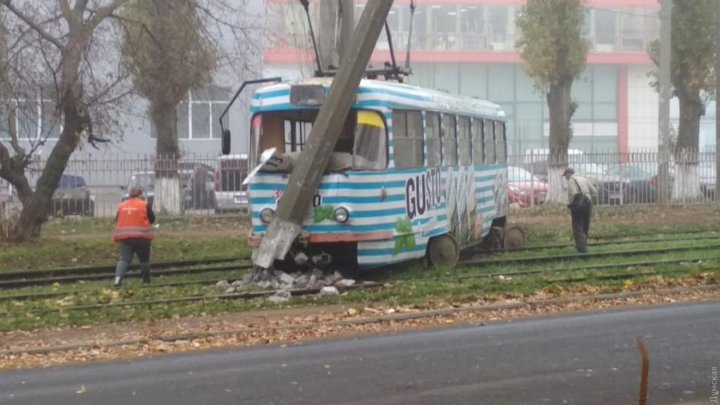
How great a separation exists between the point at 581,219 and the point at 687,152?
16072 mm

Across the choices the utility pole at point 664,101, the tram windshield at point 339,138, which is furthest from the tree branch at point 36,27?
the utility pole at point 664,101

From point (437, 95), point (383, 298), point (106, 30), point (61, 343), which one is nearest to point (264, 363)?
point (61, 343)

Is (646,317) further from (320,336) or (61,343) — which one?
(61,343)

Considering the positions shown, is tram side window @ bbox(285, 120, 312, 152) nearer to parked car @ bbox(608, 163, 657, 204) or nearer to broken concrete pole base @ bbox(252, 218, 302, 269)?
broken concrete pole base @ bbox(252, 218, 302, 269)

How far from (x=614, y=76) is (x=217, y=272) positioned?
39.5 m

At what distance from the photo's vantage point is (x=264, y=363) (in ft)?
33.8

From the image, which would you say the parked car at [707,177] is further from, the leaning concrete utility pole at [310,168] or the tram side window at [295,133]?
the leaning concrete utility pole at [310,168]

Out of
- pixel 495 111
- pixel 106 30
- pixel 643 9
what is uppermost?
pixel 643 9

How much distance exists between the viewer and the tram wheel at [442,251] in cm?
1806

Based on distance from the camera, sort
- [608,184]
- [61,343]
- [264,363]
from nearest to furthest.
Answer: [264,363]
[61,343]
[608,184]

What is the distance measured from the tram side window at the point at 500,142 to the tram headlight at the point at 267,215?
760cm

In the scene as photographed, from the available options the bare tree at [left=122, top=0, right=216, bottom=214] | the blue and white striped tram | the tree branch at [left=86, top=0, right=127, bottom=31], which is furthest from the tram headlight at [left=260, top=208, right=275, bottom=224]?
the tree branch at [left=86, top=0, right=127, bottom=31]

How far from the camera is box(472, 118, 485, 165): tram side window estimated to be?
67.1 ft

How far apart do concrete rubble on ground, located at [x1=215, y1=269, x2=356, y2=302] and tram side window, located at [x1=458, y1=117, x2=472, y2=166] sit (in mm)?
4271
